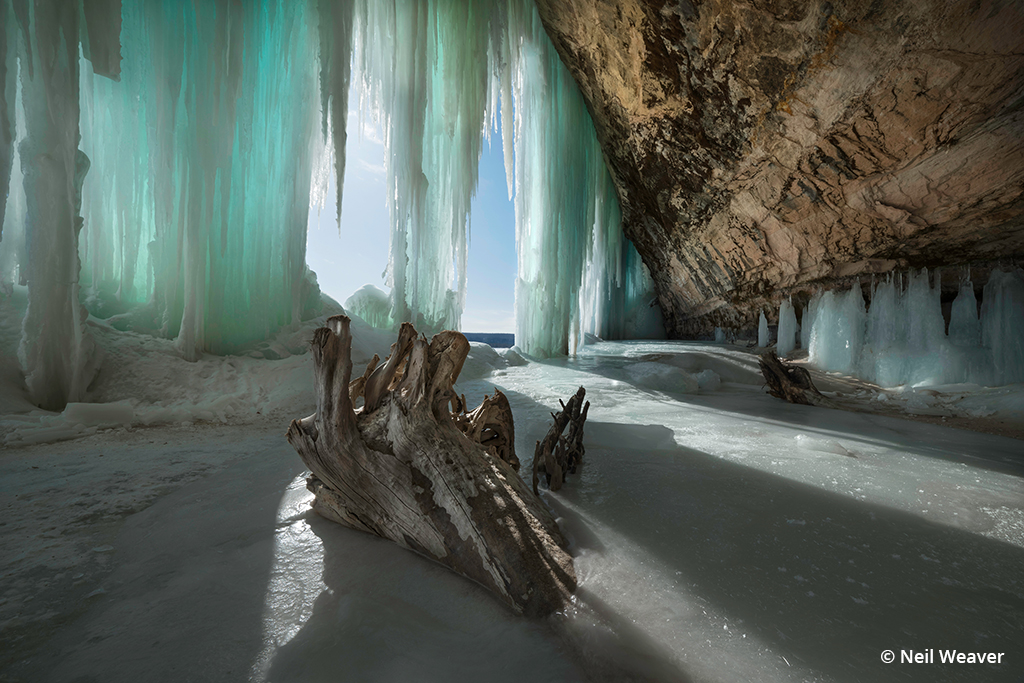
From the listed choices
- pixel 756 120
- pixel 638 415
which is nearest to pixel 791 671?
pixel 638 415

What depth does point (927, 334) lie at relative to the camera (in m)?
5.74

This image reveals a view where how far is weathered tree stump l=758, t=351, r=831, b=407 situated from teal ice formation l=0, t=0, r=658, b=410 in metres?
4.66

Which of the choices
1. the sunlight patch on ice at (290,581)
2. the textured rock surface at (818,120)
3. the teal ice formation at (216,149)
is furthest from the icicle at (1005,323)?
the sunlight patch on ice at (290,581)

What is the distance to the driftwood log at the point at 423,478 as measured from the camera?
3.76 ft

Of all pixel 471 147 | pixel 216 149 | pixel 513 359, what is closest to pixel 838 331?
pixel 513 359

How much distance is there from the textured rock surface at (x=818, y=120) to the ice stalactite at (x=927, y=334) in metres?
0.46

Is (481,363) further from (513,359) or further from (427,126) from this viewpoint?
(427,126)

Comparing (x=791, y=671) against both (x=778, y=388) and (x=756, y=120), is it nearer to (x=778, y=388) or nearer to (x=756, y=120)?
(x=778, y=388)

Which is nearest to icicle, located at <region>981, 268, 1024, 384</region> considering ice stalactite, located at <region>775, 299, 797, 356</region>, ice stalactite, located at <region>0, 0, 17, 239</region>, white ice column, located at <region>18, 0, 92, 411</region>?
ice stalactite, located at <region>775, 299, 797, 356</region>

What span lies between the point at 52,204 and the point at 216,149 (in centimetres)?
161

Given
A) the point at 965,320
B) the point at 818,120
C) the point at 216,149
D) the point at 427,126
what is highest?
the point at 427,126

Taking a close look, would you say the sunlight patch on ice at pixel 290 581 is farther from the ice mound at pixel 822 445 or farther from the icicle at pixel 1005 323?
the icicle at pixel 1005 323

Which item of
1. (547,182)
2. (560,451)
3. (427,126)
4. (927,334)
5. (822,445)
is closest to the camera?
(560,451)

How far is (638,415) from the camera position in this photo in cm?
347
